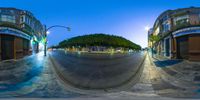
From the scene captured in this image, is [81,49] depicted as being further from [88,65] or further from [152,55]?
[152,55]

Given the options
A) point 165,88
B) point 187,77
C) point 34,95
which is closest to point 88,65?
point 34,95

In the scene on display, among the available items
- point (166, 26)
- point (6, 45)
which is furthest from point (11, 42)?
point (166, 26)

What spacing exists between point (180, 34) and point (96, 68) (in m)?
1.23

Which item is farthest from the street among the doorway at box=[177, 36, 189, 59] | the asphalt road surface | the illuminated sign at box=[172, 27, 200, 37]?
the illuminated sign at box=[172, 27, 200, 37]

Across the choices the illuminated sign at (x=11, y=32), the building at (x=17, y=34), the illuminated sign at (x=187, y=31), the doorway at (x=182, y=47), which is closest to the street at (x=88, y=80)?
the building at (x=17, y=34)

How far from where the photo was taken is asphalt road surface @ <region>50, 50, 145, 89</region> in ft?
8.66

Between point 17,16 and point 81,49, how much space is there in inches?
31.0

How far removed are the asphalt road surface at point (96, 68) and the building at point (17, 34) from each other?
406 millimetres

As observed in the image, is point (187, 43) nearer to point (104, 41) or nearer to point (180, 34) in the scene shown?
point (180, 34)

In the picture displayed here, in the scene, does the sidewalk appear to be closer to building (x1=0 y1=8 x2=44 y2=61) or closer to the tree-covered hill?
the tree-covered hill

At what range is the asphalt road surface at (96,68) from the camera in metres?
2.64

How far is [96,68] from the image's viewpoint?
9.79 feet

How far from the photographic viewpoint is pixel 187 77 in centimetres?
262

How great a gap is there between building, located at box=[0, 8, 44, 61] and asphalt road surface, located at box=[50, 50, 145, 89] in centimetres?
41
